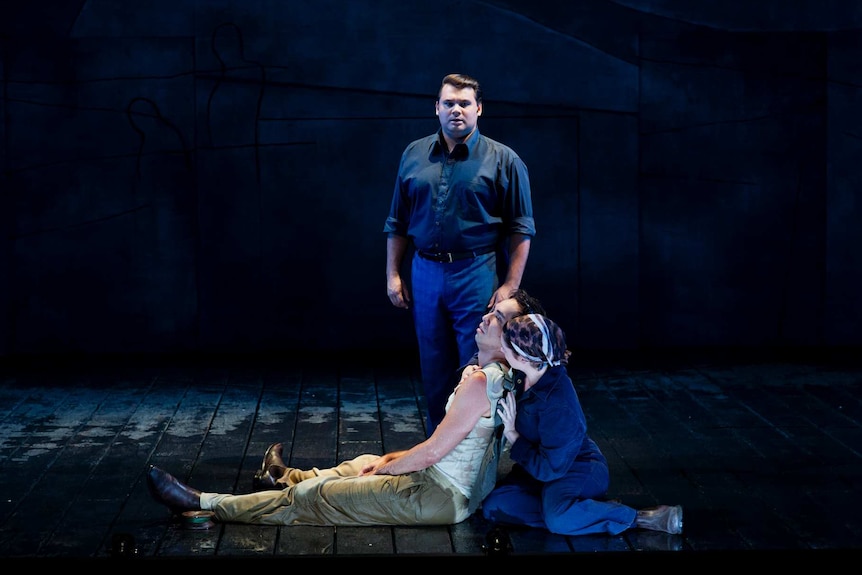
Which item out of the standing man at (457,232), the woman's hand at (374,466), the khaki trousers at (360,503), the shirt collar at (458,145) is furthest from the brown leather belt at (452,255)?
the khaki trousers at (360,503)

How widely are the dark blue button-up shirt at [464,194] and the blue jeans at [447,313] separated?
11 cm

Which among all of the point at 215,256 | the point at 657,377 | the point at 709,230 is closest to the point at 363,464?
the point at 657,377

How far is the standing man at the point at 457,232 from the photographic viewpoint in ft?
18.0

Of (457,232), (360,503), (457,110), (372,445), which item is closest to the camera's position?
(360,503)

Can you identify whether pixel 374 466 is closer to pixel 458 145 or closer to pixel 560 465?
pixel 560 465

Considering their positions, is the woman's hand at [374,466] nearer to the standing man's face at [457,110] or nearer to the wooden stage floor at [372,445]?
the wooden stage floor at [372,445]

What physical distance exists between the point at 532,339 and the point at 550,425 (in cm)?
34

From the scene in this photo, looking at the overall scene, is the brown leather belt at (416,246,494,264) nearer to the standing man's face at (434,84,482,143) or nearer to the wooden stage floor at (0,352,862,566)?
the standing man's face at (434,84,482,143)

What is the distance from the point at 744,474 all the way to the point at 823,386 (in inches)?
83.8

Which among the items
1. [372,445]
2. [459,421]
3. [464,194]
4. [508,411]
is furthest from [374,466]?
[464,194]

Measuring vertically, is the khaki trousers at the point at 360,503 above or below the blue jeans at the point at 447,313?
below

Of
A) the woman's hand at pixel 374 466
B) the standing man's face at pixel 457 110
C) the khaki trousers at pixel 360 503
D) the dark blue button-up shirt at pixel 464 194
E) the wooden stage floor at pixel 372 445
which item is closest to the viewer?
the wooden stage floor at pixel 372 445

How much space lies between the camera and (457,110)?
5375 mm

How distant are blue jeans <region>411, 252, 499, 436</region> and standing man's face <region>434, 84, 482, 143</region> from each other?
→ 61 cm
